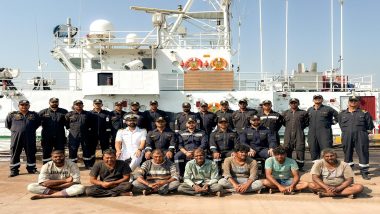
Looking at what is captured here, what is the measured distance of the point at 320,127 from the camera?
8.17 meters

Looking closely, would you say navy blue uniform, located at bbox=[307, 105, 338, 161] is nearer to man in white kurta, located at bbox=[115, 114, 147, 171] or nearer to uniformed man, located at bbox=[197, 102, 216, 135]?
uniformed man, located at bbox=[197, 102, 216, 135]

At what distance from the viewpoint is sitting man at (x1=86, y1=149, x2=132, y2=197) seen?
6496mm

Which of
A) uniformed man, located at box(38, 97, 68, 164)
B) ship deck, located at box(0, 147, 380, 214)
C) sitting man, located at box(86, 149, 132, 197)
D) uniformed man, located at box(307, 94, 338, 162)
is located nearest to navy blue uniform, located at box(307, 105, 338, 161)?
uniformed man, located at box(307, 94, 338, 162)

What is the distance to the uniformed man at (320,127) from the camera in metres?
8.13

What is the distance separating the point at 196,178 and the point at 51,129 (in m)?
4.04

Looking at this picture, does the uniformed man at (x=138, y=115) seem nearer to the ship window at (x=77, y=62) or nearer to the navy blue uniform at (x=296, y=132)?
the navy blue uniform at (x=296, y=132)

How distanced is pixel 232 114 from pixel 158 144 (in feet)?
7.60

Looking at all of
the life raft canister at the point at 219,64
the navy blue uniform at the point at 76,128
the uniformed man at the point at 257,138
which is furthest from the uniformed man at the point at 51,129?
the life raft canister at the point at 219,64

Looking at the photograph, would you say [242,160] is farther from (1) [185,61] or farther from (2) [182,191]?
(1) [185,61]

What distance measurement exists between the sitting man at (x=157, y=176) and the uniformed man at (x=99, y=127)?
2802 millimetres

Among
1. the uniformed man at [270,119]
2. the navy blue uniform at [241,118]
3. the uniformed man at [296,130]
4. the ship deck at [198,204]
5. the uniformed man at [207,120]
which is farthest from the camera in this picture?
the uniformed man at [207,120]

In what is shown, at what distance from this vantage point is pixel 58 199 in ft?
20.8

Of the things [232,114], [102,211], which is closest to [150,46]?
[232,114]

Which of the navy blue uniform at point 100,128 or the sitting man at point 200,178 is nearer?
the sitting man at point 200,178
